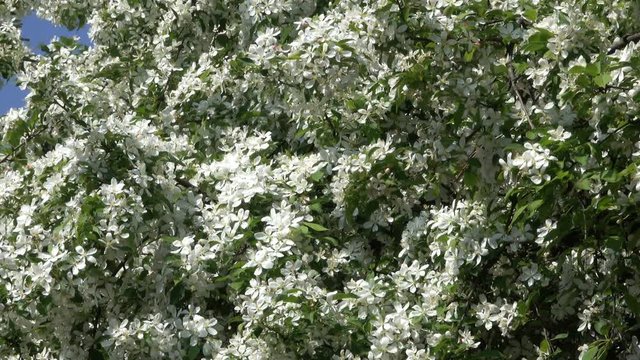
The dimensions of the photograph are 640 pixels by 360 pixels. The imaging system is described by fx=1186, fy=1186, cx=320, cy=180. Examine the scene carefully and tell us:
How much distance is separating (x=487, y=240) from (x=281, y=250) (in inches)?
31.6

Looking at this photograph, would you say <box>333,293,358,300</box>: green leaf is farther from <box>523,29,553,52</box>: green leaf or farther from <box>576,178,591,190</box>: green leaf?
<box>523,29,553,52</box>: green leaf

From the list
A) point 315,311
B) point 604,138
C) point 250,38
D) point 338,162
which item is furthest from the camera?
point 250,38

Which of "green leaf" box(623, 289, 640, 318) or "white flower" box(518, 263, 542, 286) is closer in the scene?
"green leaf" box(623, 289, 640, 318)

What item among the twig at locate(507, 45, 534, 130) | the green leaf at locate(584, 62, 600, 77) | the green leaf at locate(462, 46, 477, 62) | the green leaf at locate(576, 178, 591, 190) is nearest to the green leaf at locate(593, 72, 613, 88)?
the green leaf at locate(584, 62, 600, 77)

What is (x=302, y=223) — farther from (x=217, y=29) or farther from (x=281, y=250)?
(x=217, y=29)

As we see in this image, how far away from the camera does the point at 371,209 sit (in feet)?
16.1

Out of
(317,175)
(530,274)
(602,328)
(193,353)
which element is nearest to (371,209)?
(317,175)

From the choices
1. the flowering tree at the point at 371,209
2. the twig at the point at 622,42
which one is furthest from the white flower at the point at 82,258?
the twig at the point at 622,42

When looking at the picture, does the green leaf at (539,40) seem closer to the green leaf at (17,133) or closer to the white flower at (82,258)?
the white flower at (82,258)

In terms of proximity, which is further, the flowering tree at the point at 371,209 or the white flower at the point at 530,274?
the white flower at the point at 530,274

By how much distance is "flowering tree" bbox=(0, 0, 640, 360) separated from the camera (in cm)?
437

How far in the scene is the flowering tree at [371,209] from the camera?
4.37 m

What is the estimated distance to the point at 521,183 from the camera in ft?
14.3

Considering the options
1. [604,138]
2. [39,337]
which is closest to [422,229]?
[604,138]
